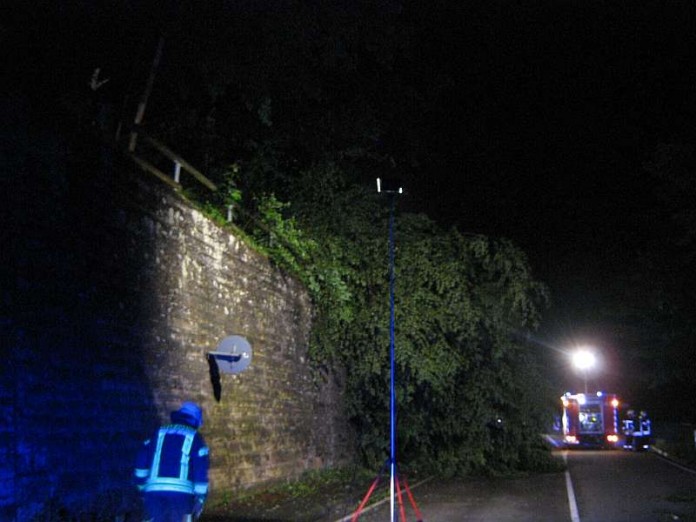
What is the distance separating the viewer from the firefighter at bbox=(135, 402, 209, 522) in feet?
25.0

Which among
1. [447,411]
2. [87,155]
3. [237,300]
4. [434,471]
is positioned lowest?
[434,471]

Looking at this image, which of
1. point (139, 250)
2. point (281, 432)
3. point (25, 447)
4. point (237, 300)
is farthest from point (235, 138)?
point (25, 447)

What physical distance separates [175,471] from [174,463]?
73mm

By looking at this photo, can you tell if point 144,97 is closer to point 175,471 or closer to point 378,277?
point 175,471

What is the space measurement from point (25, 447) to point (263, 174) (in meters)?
11.5

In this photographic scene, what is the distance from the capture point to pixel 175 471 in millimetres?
7629

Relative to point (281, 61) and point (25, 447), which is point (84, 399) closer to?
point (25, 447)

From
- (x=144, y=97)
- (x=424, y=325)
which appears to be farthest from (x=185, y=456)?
(x=424, y=325)

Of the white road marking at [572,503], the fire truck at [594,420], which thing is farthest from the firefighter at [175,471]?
the fire truck at [594,420]

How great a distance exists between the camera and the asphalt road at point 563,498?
13.8 metres

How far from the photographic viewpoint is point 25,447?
885 centimetres

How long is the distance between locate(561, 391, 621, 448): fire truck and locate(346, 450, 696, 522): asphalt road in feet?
→ 46.6

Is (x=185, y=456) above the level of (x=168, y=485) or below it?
above

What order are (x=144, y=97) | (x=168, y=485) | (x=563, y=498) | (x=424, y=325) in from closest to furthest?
(x=168, y=485)
(x=144, y=97)
(x=563, y=498)
(x=424, y=325)
